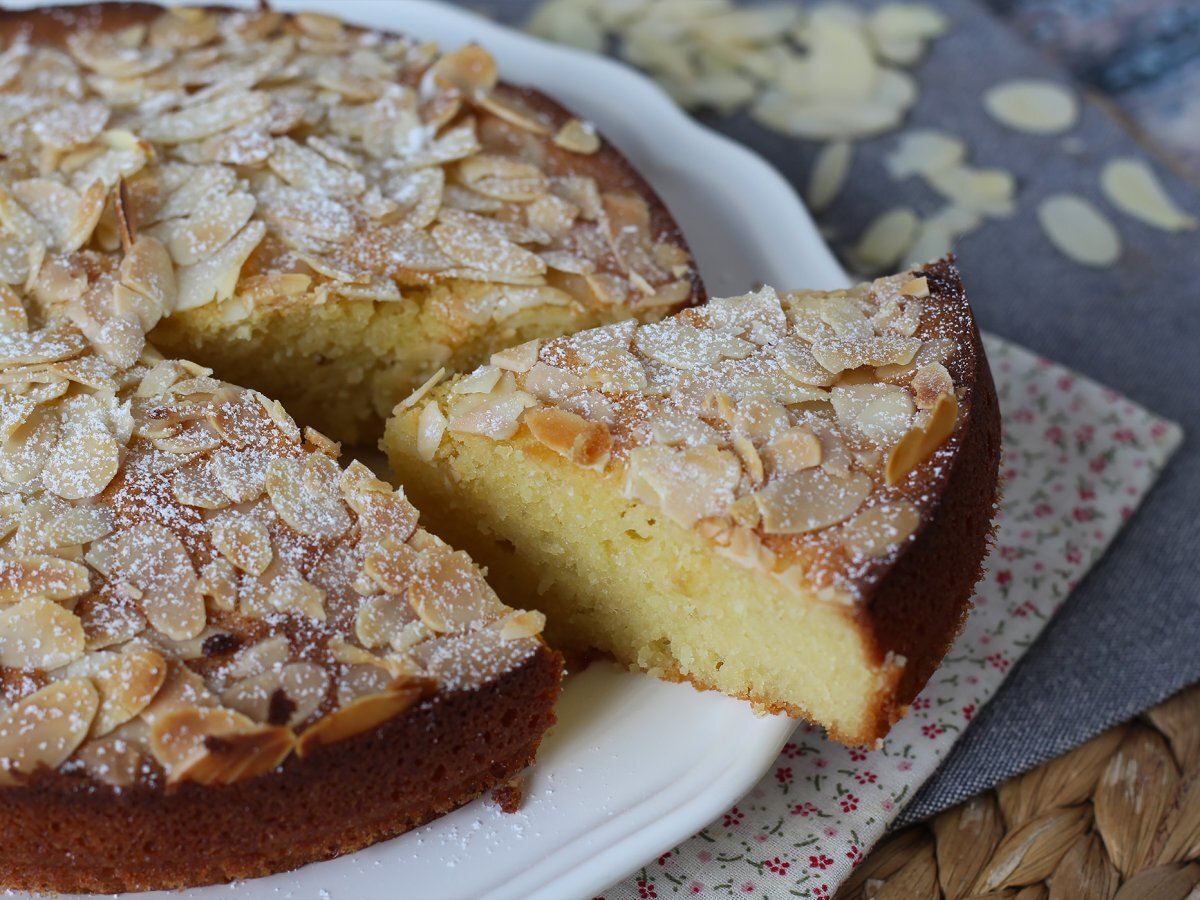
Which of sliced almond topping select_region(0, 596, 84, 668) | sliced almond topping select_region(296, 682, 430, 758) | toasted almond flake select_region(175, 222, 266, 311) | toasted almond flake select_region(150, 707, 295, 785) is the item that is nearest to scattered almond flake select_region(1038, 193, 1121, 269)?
Result: toasted almond flake select_region(175, 222, 266, 311)

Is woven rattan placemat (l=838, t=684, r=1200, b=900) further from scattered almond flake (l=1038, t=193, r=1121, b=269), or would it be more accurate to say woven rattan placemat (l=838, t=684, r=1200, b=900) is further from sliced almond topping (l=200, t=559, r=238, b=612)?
scattered almond flake (l=1038, t=193, r=1121, b=269)

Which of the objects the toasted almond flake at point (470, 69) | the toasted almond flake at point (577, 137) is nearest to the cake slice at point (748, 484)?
the toasted almond flake at point (577, 137)

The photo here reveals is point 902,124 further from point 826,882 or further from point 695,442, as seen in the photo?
point 826,882

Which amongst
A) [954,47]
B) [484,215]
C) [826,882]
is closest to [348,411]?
[484,215]

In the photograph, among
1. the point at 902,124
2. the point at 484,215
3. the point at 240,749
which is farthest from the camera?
the point at 902,124

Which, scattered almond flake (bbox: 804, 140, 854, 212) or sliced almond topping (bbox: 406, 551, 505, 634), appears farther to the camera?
scattered almond flake (bbox: 804, 140, 854, 212)

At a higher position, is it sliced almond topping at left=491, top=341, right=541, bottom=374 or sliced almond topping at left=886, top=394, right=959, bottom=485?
sliced almond topping at left=886, top=394, right=959, bottom=485

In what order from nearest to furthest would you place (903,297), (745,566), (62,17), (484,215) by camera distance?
(745,566), (903,297), (484,215), (62,17)
